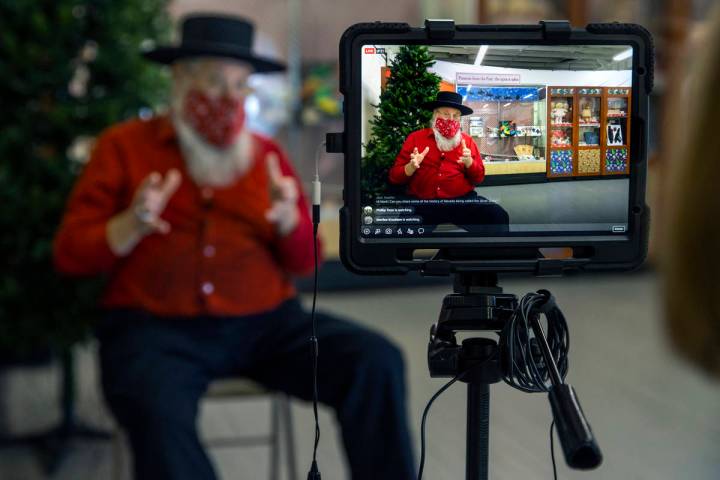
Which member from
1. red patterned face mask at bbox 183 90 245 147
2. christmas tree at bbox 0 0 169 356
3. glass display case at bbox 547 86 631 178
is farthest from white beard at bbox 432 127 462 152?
christmas tree at bbox 0 0 169 356

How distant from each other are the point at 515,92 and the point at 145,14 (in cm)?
168

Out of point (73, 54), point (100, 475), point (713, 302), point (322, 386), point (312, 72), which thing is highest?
point (312, 72)

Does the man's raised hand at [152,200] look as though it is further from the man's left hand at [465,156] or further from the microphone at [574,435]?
the microphone at [574,435]

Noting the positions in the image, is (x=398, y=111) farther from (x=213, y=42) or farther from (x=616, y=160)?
(x=213, y=42)

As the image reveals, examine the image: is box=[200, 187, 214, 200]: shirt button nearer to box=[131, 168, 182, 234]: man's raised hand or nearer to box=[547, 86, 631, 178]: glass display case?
box=[131, 168, 182, 234]: man's raised hand

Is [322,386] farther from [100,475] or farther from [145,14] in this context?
[145,14]

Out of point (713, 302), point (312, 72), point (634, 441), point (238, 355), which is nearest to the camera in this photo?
point (713, 302)

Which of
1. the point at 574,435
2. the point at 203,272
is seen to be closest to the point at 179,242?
the point at 203,272

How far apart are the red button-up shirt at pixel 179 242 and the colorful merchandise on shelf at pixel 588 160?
3.53 ft

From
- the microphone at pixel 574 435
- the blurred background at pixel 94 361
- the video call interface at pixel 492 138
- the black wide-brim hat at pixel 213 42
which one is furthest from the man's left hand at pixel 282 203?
the microphone at pixel 574 435

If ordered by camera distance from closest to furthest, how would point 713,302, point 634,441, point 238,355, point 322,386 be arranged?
point 713,302
point 322,386
point 238,355
point 634,441

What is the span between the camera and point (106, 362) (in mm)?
1795

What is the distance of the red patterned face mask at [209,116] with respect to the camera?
207 centimetres

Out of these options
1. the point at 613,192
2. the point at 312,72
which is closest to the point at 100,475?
the point at 613,192
